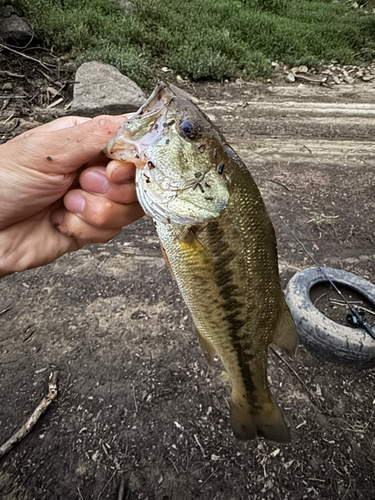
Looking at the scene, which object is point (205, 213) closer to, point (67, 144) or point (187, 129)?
point (187, 129)

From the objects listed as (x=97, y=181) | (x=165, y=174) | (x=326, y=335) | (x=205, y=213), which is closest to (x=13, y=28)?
(x=97, y=181)

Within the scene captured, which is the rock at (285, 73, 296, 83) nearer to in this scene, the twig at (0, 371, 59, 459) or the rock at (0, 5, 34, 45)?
the rock at (0, 5, 34, 45)

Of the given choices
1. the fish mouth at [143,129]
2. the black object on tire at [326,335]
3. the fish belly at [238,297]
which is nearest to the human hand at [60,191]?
the fish mouth at [143,129]

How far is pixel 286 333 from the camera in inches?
73.4

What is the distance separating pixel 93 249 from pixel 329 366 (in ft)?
9.57

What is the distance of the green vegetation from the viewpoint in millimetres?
8180

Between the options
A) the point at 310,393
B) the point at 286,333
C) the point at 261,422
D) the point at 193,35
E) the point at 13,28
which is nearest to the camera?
the point at 286,333

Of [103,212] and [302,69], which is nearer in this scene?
[103,212]

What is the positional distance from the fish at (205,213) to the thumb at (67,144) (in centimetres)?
17

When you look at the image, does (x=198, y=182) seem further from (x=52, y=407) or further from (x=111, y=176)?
(x=52, y=407)

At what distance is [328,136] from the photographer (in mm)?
7234

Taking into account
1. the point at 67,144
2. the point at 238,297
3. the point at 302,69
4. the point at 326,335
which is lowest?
the point at 326,335

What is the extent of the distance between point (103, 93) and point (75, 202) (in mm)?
5496

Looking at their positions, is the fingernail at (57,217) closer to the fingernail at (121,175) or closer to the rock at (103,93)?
the fingernail at (121,175)
